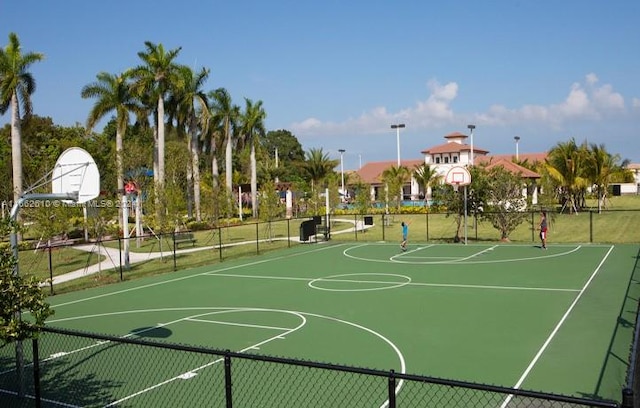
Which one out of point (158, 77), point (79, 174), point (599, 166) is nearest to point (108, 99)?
point (158, 77)

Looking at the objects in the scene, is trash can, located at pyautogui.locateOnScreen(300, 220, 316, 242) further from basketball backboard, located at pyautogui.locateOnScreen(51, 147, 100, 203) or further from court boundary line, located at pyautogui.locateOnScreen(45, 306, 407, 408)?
basketball backboard, located at pyautogui.locateOnScreen(51, 147, 100, 203)

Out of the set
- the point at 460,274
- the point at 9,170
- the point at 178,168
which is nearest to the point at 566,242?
the point at 460,274

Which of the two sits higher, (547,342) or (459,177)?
(459,177)

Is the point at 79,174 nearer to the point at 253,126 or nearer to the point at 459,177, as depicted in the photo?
the point at 459,177

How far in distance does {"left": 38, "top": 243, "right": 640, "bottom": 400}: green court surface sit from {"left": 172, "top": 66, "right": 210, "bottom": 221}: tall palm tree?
2298 cm

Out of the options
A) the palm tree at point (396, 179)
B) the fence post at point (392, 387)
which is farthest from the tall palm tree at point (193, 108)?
the fence post at point (392, 387)

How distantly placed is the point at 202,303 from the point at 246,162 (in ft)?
232

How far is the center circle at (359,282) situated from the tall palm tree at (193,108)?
1091 inches

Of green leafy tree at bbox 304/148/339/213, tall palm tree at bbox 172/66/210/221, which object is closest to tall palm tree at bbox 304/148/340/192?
green leafy tree at bbox 304/148/339/213

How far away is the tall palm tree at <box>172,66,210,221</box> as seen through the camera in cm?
4672

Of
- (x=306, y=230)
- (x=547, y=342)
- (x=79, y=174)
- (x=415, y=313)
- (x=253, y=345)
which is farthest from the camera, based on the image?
(x=306, y=230)

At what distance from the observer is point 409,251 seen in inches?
1128

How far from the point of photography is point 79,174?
457 inches

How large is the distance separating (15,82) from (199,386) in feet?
→ 108
